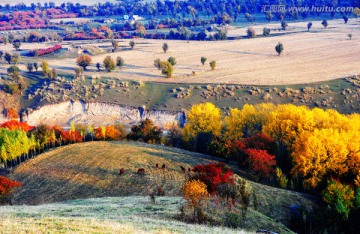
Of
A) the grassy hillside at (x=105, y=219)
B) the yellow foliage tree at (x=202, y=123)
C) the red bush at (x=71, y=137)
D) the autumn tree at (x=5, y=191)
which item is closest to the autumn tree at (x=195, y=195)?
the grassy hillside at (x=105, y=219)

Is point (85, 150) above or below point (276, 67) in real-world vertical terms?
below

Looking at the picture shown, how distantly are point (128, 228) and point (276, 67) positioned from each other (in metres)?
106

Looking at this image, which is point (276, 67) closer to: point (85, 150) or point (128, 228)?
point (85, 150)

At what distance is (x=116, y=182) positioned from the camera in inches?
2093

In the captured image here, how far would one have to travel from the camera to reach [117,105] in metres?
105

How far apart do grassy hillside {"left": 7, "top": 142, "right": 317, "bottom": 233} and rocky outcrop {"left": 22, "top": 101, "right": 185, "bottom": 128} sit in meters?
28.7

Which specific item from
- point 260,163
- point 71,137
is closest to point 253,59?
point 71,137

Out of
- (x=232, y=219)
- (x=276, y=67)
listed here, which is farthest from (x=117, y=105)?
(x=232, y=219)

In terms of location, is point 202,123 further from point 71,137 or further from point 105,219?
point 105,219

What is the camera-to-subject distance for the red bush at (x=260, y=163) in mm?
Result: 56281

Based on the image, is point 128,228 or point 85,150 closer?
point 128,228

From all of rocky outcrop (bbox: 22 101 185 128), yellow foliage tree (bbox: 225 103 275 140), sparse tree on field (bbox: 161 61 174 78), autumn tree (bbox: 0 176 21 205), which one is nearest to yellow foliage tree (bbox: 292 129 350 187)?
yellow foliage tree (bbox: 225 103 275 140)

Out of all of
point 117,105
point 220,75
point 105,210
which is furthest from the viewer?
point 220,75

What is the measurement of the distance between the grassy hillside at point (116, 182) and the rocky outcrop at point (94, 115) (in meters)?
28.7
